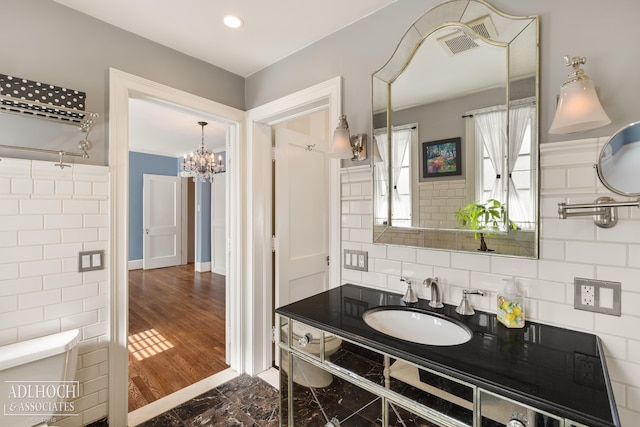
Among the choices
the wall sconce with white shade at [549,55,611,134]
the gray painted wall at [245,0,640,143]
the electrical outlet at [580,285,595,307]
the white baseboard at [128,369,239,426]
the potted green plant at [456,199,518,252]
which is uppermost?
the gray painted wall at [245,0,640,143]

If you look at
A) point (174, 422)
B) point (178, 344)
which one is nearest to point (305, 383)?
point (174, 422)

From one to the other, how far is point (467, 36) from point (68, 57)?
204 cm

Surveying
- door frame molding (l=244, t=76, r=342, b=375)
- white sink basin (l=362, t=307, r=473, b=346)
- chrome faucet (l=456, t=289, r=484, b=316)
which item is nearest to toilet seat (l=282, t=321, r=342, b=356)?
white sink basin (l=362, t=307, r=473, b=346)

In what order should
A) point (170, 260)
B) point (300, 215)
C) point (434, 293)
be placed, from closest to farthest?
point (434, 293), point (300, 215), point (170, 260)

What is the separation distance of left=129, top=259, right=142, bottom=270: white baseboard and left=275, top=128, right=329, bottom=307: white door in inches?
193

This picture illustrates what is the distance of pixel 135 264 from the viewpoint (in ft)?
19.4

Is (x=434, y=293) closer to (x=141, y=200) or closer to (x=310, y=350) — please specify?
(x=310, y=350)

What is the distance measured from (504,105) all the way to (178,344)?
3.27 meters

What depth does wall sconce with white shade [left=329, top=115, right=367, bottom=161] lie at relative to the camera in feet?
5.17

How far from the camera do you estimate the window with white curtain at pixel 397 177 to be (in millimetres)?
1530

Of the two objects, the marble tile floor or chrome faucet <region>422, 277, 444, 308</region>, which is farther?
the marble tile floor

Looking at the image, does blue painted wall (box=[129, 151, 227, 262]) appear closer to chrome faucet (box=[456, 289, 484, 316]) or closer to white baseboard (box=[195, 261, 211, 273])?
white baseboard (box=[195, 261, 211, 273])

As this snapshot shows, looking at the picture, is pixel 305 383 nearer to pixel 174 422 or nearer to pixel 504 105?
pixel 174 422

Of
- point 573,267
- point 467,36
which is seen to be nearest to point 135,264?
point 467,36
